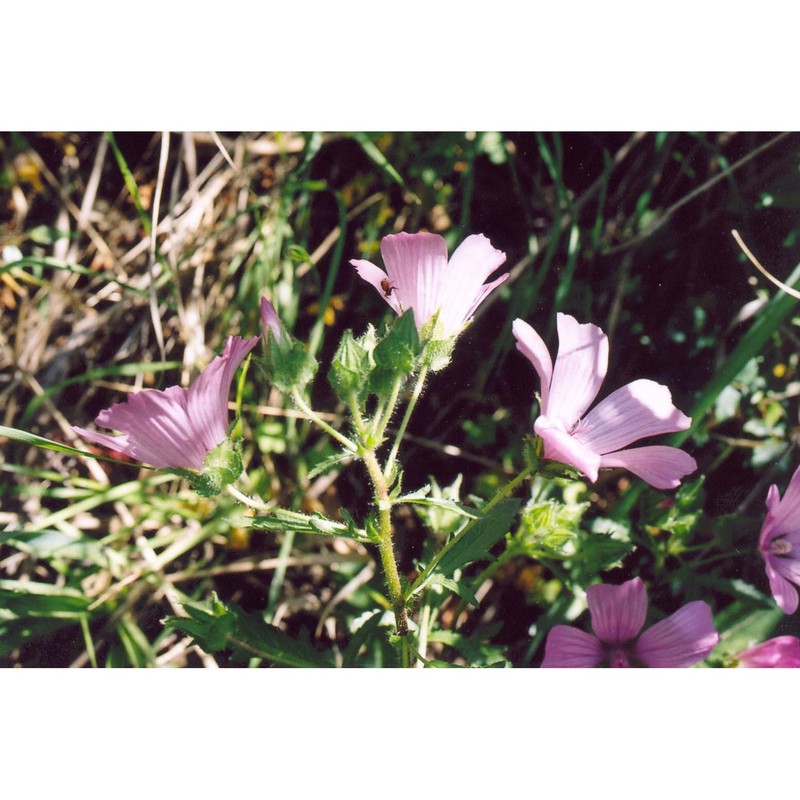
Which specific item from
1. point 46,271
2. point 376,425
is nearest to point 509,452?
point 376,425

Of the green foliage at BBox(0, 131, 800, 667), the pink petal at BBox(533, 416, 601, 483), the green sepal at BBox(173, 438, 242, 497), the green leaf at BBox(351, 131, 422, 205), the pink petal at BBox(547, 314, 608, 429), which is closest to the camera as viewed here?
the pink petal at BBox(533, 416, 601, 483)

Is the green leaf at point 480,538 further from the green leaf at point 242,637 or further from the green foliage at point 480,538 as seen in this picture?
the green leaf at point 242,637

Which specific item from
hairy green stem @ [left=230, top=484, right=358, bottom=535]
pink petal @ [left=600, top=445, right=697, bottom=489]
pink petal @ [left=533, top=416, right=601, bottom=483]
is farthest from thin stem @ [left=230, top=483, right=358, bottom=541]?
pink petal @ [left=600, top=445, right=697, bottom=489]

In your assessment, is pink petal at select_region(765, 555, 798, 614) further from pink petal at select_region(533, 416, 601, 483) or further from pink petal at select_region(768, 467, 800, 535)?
pink petal at select_region(533, 416, 601, 483)

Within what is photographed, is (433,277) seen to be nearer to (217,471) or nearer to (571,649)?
(217,471)

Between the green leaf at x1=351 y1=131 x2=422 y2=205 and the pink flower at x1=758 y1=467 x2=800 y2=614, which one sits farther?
the green leaf at x1=351 y1=131 x2=422 y2=205

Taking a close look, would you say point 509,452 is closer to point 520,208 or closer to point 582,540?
point 582,540
